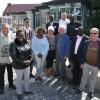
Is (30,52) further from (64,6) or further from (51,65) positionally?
(64,6)

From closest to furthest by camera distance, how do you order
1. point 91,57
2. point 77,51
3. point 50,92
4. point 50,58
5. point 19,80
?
point 19,80, point 91,57, point 50,92, point 77,51, point 50,58

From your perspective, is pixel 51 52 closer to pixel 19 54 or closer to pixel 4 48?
pixel 4 48

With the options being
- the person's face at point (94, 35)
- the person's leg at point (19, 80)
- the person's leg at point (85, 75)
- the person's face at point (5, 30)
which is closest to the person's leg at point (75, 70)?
the person's leg at point (85, 75)

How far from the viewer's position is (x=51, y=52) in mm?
11031

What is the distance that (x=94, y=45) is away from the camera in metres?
8.98

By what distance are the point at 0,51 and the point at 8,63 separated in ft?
1.29

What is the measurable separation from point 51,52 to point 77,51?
4.49ft

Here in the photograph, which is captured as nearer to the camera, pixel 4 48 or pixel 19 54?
pixel 19 54

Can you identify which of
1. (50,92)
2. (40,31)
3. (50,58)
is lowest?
(50,92)

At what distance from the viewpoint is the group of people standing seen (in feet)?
29.1

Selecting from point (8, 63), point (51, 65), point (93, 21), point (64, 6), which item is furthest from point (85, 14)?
point (8, 63)

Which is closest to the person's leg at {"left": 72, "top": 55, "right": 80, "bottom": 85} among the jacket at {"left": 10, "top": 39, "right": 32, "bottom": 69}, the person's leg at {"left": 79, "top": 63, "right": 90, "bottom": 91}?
the person's leg at {"left": 79, "top": 63, "right": 90, "bottom": 91}

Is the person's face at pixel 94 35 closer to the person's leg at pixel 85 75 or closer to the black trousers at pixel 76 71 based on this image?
the person's leg at pixel 85 75

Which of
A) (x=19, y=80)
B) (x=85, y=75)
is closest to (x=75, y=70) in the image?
(x=85, y=75)
